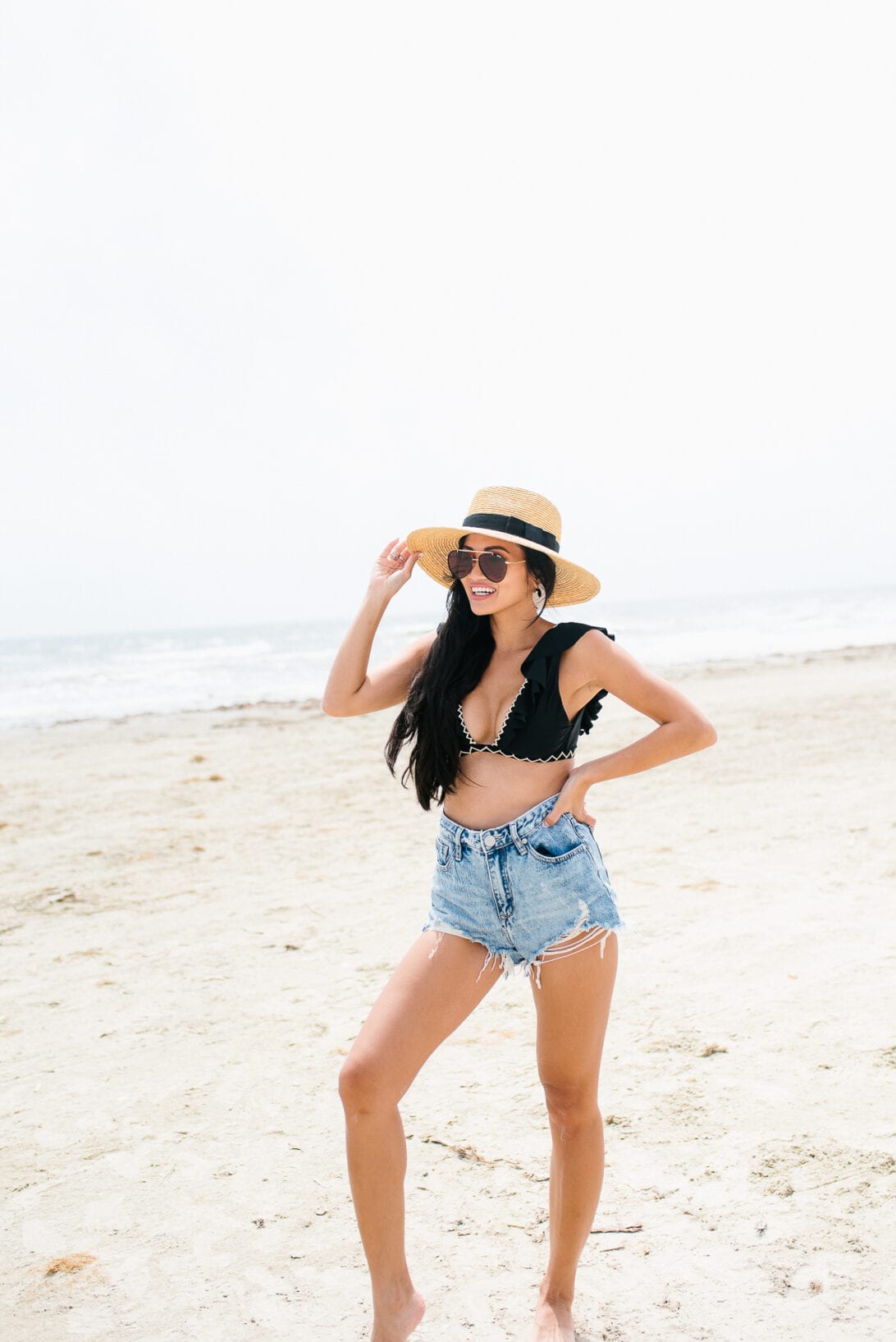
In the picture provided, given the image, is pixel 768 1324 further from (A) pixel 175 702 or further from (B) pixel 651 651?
(B) pixel 651 651

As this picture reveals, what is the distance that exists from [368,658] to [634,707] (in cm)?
75

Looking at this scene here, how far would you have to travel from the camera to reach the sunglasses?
2.59m

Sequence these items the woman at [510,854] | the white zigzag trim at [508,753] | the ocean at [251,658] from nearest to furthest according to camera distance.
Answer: the woman at [510,854]
the white zigzag trim at [508,753]
the ocean at [251,658]

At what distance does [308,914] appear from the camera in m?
5.84

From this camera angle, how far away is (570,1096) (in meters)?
2.40

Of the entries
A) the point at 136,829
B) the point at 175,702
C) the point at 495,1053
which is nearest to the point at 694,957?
the point at 495,1053

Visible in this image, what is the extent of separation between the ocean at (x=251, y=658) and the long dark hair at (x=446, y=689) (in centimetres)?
23

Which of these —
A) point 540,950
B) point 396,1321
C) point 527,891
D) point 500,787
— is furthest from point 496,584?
point 396,1321

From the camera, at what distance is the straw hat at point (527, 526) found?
262cm

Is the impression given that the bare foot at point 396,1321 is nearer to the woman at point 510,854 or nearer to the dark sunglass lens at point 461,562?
the woman at point 510,854

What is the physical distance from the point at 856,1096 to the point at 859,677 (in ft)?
56.6

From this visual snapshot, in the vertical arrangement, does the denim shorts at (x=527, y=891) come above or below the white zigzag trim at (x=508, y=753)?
below

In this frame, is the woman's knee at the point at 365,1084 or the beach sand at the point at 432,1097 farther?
the beach sand at the point at 432,1097

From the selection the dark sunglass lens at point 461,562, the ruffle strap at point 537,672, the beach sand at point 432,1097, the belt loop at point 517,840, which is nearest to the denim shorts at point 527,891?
the belt loop at point 517,840
